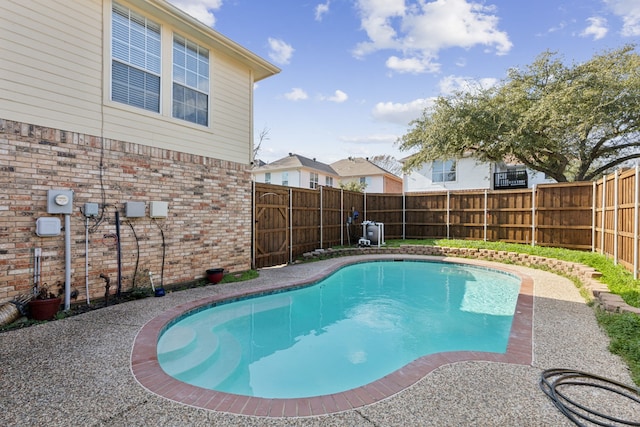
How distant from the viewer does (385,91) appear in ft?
45.6

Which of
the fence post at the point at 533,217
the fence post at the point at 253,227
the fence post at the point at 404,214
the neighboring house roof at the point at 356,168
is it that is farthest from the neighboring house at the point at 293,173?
the fence post at the point at 253,227

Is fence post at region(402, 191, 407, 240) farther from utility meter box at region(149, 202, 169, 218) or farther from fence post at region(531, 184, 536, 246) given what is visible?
utility meter box at region(149, 202, 169, 218)

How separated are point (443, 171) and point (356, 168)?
39.6 feet

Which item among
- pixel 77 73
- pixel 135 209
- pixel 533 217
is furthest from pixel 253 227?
pixel 533 217

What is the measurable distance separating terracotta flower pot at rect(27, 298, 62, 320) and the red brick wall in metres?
0.33

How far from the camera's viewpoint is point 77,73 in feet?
16.7

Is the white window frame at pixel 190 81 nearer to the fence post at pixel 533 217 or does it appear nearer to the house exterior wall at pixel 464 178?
the fence post at pixel 533 217

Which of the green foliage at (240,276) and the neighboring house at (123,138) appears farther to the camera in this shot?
the green foliage at (240,276)

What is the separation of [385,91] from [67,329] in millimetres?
13477

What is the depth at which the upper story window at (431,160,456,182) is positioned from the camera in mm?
19859

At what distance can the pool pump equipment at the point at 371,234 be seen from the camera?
12.8 metres

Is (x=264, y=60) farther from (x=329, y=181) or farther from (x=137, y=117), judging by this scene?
(x=329, y=181)

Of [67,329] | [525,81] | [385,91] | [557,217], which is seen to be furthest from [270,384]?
[525,81]

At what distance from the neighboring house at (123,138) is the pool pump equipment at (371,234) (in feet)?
19.5
